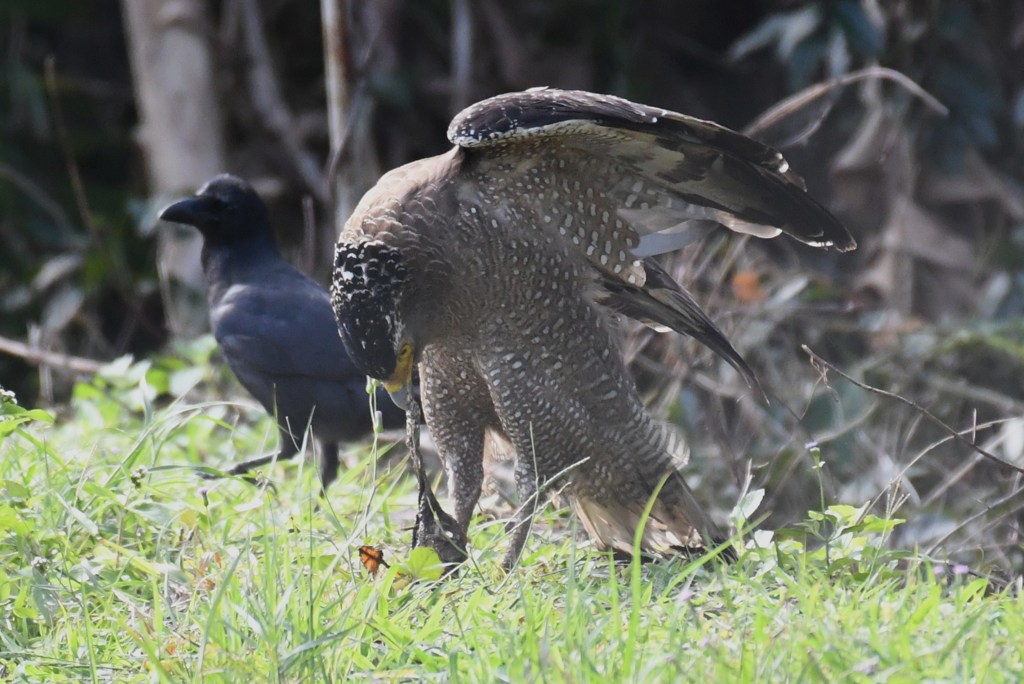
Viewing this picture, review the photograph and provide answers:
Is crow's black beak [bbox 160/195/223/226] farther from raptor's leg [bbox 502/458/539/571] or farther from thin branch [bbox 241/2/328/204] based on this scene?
thin branch [bbox 241/2/328/204]

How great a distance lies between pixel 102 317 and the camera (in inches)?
327

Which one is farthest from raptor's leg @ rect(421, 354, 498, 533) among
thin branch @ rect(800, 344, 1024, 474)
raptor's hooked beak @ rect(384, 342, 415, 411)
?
thin branch @ rect(800, 344, 1024, 474)

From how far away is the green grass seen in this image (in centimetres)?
241

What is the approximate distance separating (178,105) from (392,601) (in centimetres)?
524

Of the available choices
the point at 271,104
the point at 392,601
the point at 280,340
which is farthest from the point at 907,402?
the point at 271,104

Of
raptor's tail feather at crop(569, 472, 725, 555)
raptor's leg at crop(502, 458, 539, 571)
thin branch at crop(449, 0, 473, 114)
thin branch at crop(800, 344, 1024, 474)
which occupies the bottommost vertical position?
raptor's tail feather at crop(569, 472, 725, 555)

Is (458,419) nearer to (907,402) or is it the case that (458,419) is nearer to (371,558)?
(371,558)

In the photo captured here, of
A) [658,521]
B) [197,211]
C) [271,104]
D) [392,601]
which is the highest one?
[197,211]

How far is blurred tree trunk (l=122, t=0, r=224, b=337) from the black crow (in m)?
2.42

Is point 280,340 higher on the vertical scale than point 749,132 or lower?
lower

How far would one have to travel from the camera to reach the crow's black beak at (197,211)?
16.5 feet

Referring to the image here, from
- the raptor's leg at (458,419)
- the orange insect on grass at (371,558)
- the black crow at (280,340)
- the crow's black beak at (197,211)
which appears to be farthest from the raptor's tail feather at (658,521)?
the crow's black beak at (197,211)

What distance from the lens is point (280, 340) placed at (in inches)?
183

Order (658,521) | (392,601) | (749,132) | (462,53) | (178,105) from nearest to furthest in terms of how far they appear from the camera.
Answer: (392,601)
(658,521)
(749,132)
(462,53)
(178,105)
